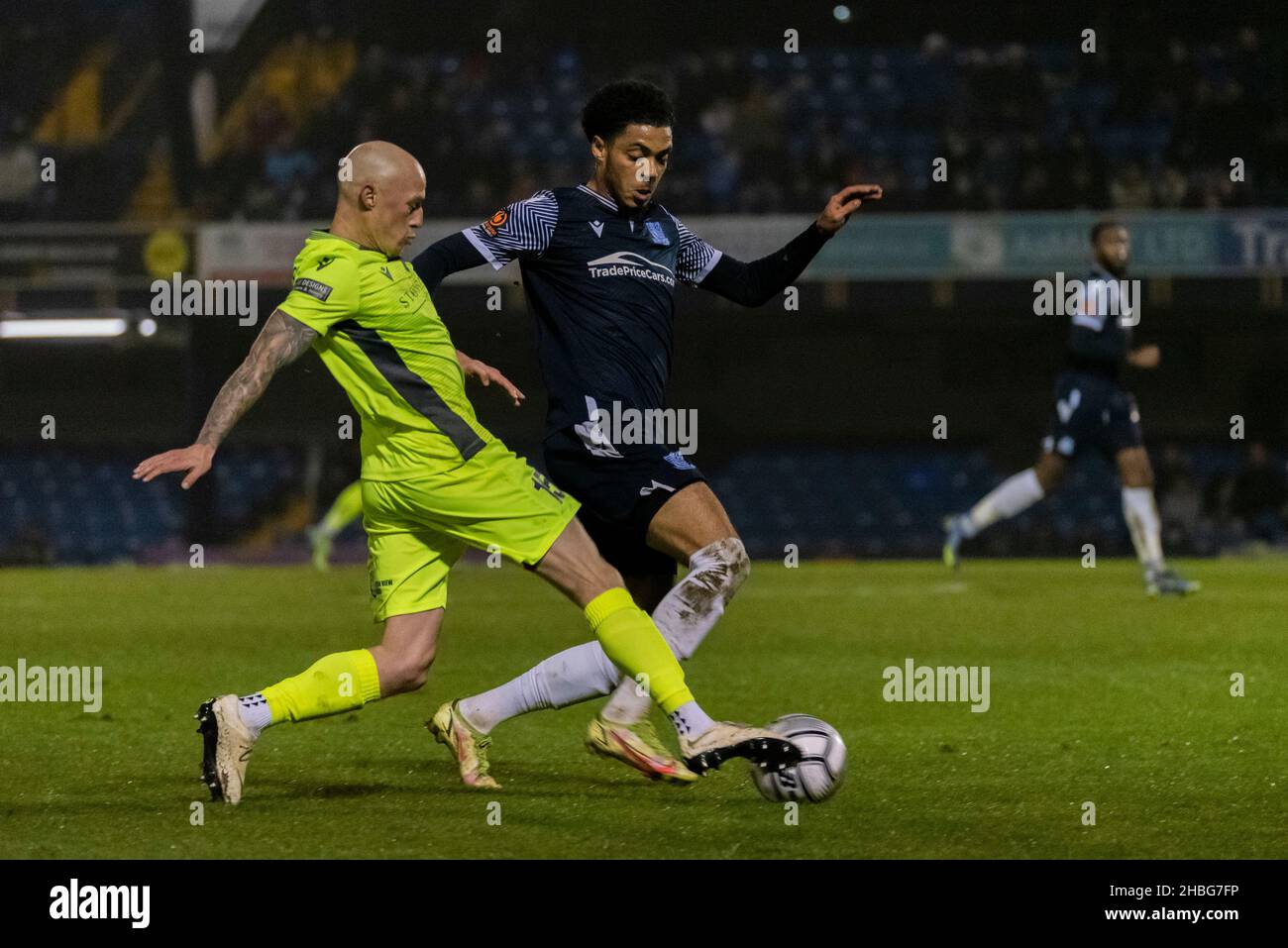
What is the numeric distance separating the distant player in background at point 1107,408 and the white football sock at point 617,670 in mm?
8311

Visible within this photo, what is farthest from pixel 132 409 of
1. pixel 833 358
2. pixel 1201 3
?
pixel 1201 3

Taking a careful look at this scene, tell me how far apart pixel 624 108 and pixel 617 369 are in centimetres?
75

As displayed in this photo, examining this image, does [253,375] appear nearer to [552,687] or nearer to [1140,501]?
[552,687]

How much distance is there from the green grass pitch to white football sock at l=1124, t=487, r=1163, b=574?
0.45 metres

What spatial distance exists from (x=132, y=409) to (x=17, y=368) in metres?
1.67

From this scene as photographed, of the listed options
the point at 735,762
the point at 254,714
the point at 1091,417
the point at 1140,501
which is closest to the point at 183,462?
the point at 254,714

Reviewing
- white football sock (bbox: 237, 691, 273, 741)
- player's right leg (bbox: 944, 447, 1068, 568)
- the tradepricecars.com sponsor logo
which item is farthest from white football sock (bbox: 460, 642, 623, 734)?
player's right leg (bbox: 944, 447, 1068, 568)

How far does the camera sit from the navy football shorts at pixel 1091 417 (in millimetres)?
13094

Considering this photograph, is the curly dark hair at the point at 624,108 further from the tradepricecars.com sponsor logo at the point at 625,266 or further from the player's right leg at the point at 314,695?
the player's right leg at the point at 314,695

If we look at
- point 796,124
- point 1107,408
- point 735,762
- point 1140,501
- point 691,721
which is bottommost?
point 735,762

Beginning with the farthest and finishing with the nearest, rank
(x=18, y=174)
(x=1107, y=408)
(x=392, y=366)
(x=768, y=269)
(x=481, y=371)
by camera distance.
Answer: (x=18, y=174) → (x=1107, y=408) → (x=768, y=269) → (x=481, y=371) → (x=392, y=366)

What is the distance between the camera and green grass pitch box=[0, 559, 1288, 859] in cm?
459

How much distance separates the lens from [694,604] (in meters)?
5.31

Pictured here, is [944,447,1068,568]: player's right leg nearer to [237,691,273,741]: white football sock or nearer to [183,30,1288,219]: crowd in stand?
[183,30,1288,219]: crowd in stand
